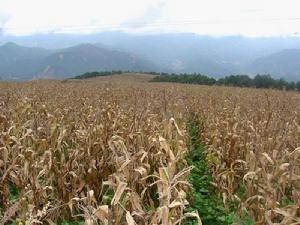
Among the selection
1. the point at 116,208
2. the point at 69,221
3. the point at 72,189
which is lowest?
the point at 69,221

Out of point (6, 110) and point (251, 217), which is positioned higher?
point (6, 110)

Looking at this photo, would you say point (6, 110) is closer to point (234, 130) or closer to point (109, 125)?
point (109, 125)

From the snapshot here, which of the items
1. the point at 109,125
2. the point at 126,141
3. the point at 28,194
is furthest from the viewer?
the point at 109,125

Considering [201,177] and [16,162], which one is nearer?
[16,162]

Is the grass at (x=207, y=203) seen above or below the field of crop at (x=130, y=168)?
below

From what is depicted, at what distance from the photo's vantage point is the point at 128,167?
5.06 m

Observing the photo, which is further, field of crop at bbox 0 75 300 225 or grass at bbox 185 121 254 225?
grass at bbox 185 121 254 225

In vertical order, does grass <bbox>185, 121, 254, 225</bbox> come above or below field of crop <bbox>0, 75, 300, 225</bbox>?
below

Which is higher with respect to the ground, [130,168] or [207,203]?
[130,168]

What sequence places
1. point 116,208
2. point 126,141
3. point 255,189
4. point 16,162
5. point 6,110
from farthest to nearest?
1. point 6,110
2. point 126,141
3. point 16,162
4. point 255,189
5. point 116,208

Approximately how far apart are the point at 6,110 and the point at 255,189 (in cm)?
492

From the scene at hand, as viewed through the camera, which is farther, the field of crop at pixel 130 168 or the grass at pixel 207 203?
the grass at pixel 207 203

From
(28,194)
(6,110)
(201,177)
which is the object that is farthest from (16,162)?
(201,177)

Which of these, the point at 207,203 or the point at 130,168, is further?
the point at 207,203
